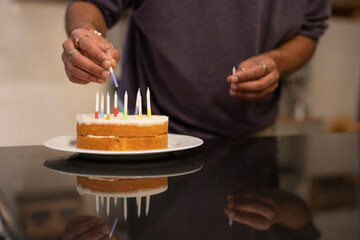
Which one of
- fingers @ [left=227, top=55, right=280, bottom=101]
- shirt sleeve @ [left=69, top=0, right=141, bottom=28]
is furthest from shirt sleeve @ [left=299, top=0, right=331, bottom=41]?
shirt sleeve @ [left=69, top=0, right=141, bottom=28]

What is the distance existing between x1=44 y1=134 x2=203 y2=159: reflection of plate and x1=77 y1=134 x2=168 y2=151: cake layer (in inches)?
0.6

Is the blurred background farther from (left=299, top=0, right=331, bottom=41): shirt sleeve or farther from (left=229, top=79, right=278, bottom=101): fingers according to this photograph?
(left=229, top=79, right=278, bottom=101): fingers

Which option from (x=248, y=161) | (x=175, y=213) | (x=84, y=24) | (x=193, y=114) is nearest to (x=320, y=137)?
(x=193, y=114)

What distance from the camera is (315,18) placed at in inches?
62.4

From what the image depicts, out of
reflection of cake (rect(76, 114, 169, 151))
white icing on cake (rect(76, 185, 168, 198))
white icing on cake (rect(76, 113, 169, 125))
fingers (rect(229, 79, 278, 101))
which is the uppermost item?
fingers (rect(229, 79, 278, 101))

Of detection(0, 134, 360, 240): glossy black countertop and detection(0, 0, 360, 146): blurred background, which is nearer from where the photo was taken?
detection(0, 134, 360, 240): glossy black countertop

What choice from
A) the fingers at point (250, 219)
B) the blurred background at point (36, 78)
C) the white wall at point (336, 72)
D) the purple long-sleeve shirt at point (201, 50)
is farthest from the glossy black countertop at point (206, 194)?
the white wall at point (336, 72)

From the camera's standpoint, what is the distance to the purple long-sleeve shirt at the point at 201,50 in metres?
1.38

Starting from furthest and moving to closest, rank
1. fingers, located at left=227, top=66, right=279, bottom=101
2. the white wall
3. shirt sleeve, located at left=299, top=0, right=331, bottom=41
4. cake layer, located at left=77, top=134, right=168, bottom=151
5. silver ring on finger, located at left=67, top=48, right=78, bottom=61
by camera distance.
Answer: the white wall
shirt sleeve, located at left=299, top=0, right=331, bottom=41
fingers, located at left=227, top=66, right=279, bottom=101
silver ring on finger, located at left=67, top=48, right=78, bottom=61
cake layer, located at left=77, top=134, right=168, bottom=151

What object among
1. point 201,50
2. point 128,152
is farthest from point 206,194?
point 201,50

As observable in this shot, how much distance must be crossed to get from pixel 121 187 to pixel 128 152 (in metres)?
0.14

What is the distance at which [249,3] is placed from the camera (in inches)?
54.4

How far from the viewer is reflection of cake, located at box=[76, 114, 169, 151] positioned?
85cm

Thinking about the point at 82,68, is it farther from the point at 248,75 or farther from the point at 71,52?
the point at 248,75
